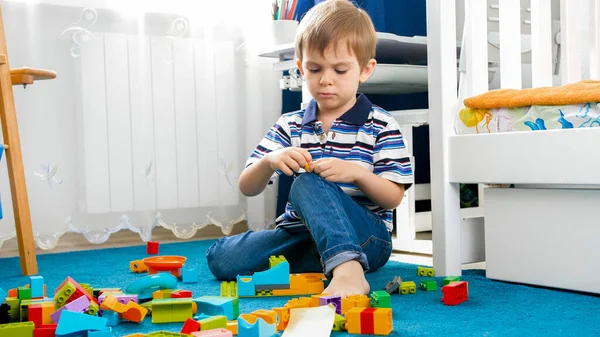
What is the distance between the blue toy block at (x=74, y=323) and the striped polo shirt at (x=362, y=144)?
542mm

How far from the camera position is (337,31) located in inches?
50.6

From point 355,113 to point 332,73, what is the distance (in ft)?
0.34

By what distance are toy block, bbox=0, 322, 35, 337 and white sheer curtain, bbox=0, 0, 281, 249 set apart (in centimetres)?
104

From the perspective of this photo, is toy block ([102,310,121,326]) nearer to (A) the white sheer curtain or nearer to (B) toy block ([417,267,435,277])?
(B) toy block ([417,267,435,277])

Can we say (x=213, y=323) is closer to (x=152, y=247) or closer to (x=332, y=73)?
(x=332, y=73)

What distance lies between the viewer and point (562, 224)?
4.00 feet

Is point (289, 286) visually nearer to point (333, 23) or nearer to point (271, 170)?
point (271, 170)

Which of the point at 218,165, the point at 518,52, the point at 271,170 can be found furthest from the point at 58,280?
the point at 518,52

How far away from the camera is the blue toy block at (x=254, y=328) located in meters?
0.87

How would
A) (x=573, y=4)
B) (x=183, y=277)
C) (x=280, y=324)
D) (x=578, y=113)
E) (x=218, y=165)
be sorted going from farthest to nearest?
(x=218, y=165)
(x=573, y=4)
(x=183, y=277)
(x=578, y=113)
(x=280, y=324)

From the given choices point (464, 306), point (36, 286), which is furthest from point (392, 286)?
point (36, 286)

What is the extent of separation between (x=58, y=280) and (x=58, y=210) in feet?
1.76

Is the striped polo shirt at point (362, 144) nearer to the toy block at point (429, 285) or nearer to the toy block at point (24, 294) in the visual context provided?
the toy block at point (429, 285)

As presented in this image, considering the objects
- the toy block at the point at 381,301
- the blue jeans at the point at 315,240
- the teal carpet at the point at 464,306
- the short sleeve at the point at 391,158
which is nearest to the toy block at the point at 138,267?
the teal carpet at the point at 464,306
